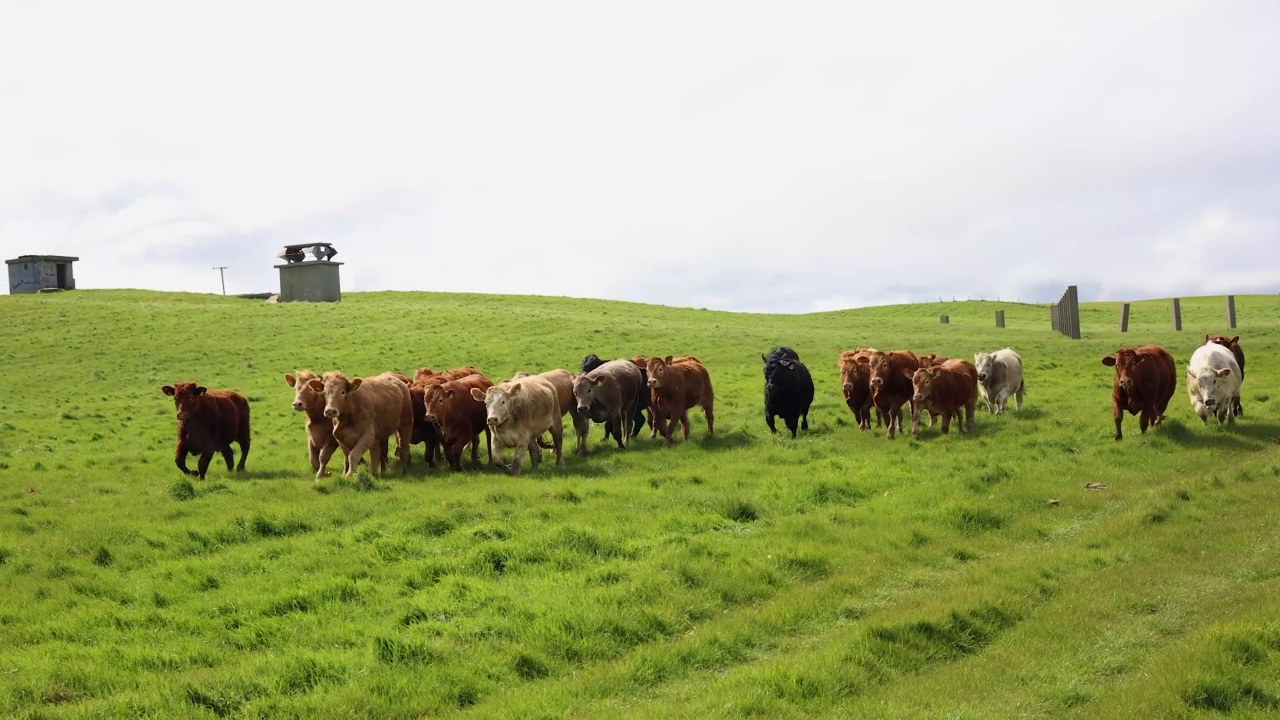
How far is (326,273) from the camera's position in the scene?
225 feet

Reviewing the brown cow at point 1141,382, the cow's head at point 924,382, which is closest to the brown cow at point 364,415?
the cow's head at point 924,382

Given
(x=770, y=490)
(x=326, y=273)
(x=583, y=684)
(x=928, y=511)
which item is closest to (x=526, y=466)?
(x=770, y=490)

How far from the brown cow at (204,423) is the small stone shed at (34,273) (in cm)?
6775

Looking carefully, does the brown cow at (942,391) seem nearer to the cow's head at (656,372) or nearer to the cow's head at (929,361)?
the cow's head at (929,361)

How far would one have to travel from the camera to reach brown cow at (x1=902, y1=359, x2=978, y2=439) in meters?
18.6

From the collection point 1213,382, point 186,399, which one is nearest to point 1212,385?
point 1213,382

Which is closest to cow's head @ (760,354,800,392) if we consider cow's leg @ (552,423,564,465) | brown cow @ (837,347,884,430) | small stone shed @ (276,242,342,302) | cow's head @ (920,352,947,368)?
brown cow @ (837,347,884,430)

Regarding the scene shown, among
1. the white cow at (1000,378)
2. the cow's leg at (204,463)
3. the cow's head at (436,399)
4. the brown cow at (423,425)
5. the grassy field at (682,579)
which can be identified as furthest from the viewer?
the white cow at (1000,378)

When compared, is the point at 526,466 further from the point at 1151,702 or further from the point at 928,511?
the point at 1151,702

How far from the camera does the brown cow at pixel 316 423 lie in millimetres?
15961

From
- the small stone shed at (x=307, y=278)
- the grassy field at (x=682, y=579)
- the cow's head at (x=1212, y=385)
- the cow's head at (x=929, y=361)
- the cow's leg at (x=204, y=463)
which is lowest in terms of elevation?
the grassy field at (x=682, y=579)

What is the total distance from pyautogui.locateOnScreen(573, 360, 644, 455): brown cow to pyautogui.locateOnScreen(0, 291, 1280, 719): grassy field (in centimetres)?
66

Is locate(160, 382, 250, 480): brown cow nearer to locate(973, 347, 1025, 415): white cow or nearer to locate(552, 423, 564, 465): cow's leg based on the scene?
locate(552, 423, 564, 465): cow's leg

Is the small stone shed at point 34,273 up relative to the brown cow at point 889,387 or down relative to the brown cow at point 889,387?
up
